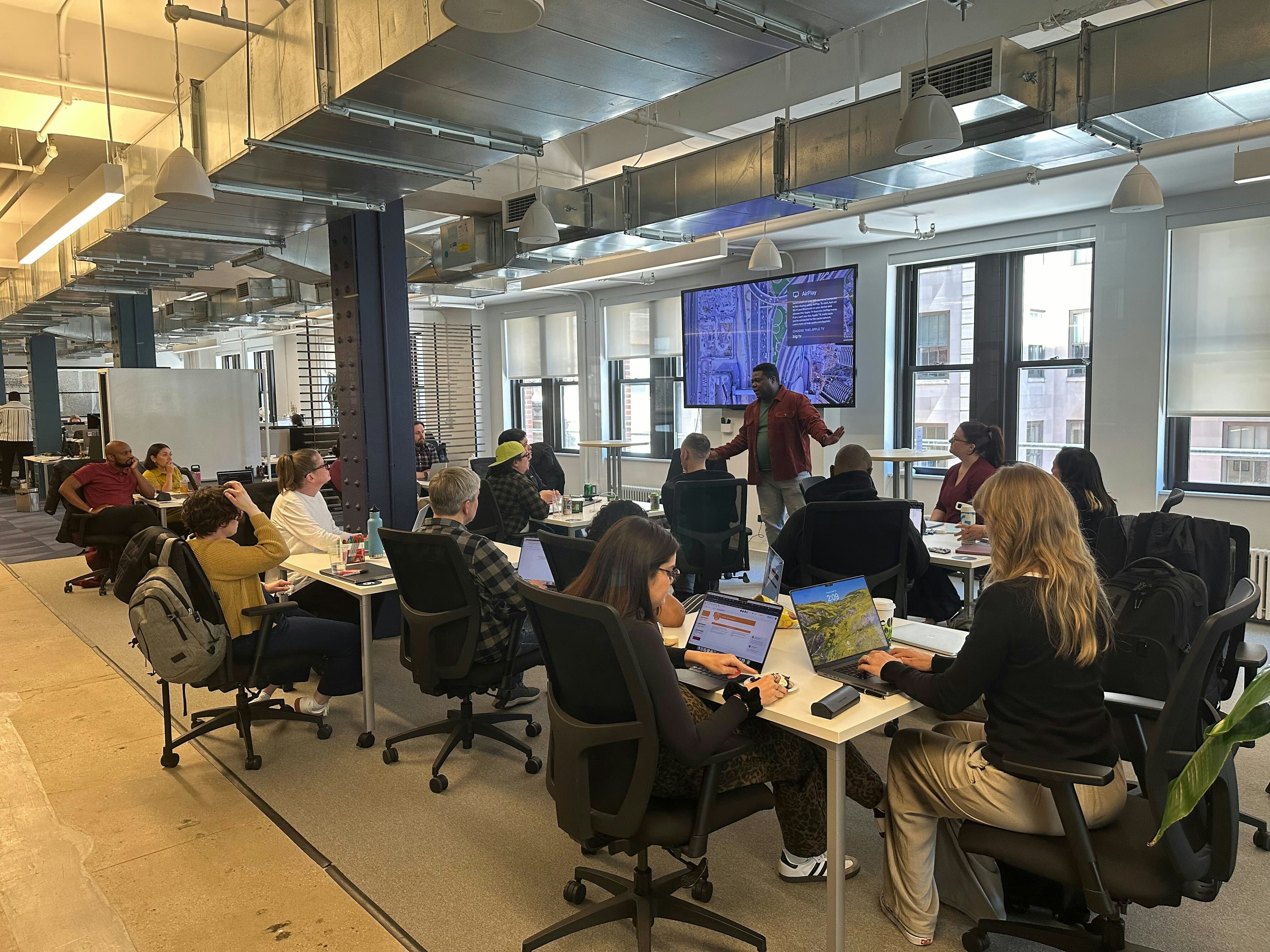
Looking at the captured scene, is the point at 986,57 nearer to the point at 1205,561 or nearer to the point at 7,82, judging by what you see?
the point at 1205,561

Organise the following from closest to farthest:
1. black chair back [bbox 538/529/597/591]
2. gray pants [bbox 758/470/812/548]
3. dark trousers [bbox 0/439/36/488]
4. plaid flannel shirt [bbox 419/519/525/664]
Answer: black chair back [bbox 538/529/597/591] < plaid flannel shirt [bbox 419/519/525/664] < gray pants [bbox 758/470/812/548] < dark trousers [bbox 0/439/36/488]

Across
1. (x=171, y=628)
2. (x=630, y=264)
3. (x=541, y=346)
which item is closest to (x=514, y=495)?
(x=171, y=628)

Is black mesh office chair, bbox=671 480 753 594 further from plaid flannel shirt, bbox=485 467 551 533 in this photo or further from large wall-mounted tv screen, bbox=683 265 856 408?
large wall-mounted tv screen, bbox=683 265 856 408

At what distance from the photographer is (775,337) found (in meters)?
8.73

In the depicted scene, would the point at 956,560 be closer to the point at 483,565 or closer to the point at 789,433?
the point at 483,565

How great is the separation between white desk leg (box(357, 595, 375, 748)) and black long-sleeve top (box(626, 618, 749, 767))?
2.15 m

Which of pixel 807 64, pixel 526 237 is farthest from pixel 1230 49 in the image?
pixel 526 237

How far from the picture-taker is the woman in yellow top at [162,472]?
25.7 ft

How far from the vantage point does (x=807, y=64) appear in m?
5.08

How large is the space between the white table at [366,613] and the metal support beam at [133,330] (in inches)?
279

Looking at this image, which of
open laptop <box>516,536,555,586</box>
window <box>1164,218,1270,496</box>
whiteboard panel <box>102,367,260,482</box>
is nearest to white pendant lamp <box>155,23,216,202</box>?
open laptop <box>516,536,555,586</box>

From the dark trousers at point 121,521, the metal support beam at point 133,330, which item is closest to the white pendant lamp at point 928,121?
the dark trousers at point 121,521

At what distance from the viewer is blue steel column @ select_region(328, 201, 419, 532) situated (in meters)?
5.51

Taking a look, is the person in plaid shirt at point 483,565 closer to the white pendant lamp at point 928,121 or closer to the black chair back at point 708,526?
the black chair back at point 708,526
